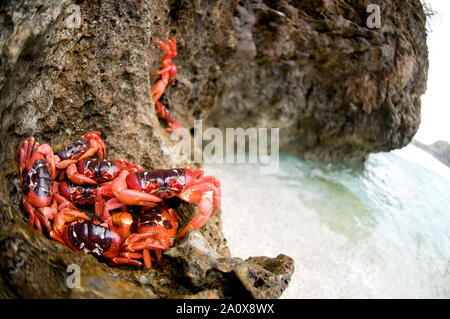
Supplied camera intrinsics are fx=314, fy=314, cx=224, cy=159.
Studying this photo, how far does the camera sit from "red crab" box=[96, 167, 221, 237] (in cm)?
243

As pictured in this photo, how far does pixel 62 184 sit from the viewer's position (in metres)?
2.55

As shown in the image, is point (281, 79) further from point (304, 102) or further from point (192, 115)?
point (192, 115)

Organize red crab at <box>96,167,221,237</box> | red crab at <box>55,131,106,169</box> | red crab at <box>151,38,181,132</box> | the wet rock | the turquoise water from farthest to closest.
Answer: red crab at <box>151,38,181,132</box> < the turquoise water < red crab at <box>55,131,106,169</box> < red crab at <box>96,167,221,237</box> < the wet rock

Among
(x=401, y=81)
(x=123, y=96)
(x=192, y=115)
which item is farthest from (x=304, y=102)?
(x=123, y=96)

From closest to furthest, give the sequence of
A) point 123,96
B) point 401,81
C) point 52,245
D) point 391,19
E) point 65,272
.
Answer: point 65,272 → point 52,245 → point 123,96 → point 391,19 → point 401,81

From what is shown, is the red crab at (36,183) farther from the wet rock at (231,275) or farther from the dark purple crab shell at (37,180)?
the wet rock at (231,275)

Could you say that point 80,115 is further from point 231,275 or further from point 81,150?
point 231,275

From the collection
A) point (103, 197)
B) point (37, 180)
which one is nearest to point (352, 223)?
point (103, 197)

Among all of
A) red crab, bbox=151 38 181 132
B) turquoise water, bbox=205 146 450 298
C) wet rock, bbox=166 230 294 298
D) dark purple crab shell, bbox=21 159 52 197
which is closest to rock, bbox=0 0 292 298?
wet rock, bbox=166 230 294 298

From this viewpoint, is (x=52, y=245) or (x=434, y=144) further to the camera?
(x=434, y=144)

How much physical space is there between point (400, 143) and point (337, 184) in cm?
137

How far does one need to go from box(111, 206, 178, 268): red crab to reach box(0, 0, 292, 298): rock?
0.29ft

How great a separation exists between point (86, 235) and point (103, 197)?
473mm

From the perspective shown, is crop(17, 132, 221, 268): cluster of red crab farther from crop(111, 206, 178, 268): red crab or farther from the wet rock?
the wet rock
